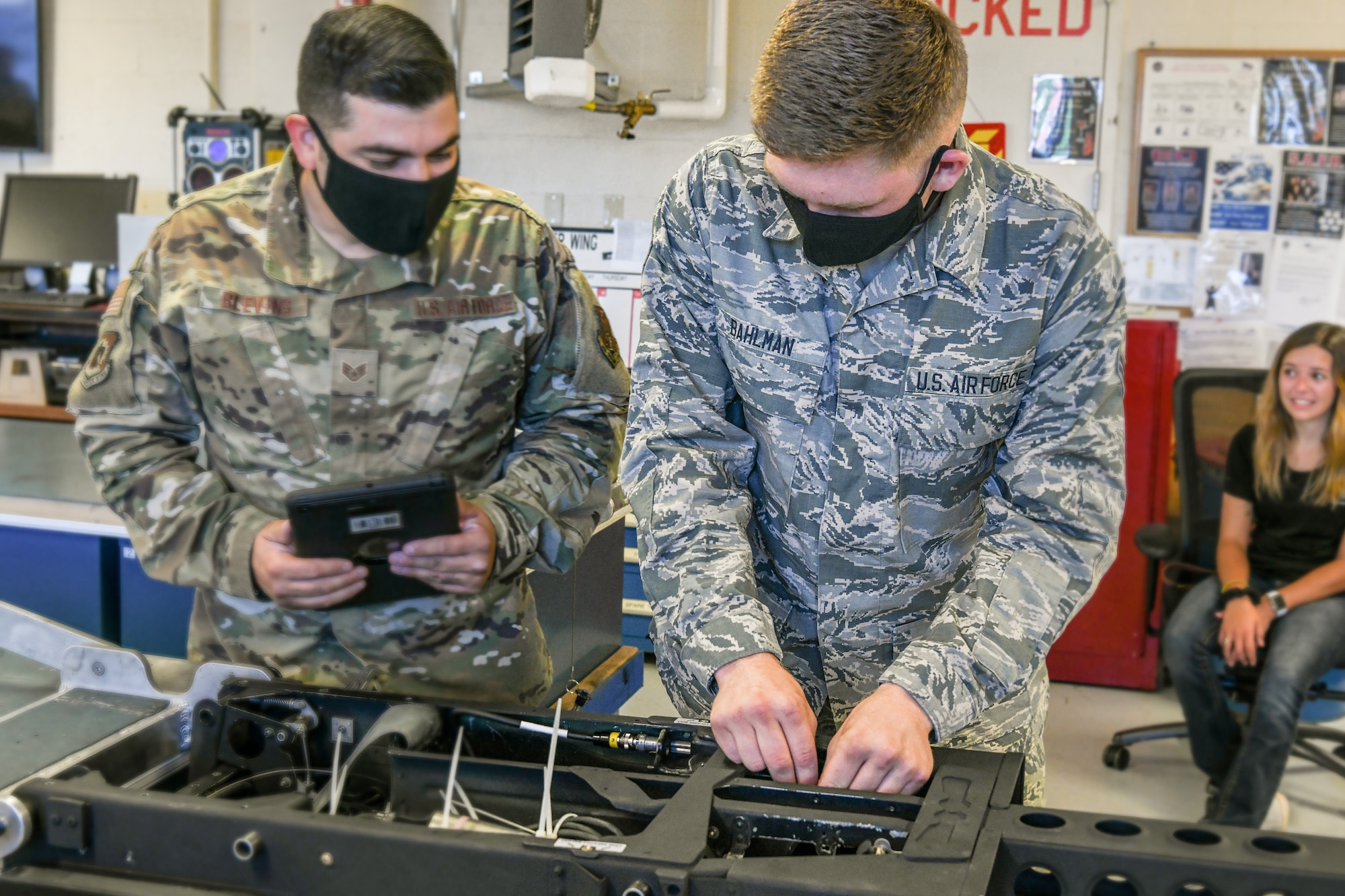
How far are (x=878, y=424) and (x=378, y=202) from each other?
0.67 m

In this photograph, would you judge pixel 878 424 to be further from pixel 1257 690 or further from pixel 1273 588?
pixel 1273 588

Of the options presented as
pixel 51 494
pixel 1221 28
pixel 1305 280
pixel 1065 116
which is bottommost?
pixel 51 494

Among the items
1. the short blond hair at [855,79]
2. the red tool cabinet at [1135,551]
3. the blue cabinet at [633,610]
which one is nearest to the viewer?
the short blond hair at [855,79]

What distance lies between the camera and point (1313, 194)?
4.14 metres

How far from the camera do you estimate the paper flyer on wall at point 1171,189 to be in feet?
13.7

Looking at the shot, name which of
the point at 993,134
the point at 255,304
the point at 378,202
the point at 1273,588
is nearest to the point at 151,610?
the point at 255,304

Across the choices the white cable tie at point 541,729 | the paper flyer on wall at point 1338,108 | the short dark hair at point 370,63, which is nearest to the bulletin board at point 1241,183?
the paper flyer on wall at point 1338,108

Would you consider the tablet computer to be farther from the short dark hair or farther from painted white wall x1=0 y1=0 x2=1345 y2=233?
painted white wall x1=0 y1=0 x2=1345 y2=233

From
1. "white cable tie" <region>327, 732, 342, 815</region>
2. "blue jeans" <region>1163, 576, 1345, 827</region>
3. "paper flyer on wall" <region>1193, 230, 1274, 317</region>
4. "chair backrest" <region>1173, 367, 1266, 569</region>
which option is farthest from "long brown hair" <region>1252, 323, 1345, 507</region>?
"white cable tie" <region>327, 732, 342, 815</region>

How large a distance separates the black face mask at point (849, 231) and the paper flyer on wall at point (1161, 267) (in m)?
3.36

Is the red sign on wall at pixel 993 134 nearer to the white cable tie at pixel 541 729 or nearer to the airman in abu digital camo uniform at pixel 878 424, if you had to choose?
the airman in abu digital camo uniform at pixel 878 424

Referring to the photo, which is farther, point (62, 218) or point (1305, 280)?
point (62, 218)

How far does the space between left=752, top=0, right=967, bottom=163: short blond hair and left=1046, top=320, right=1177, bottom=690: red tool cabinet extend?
2860 millimetres

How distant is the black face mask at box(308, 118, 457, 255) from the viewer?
1.47 m
